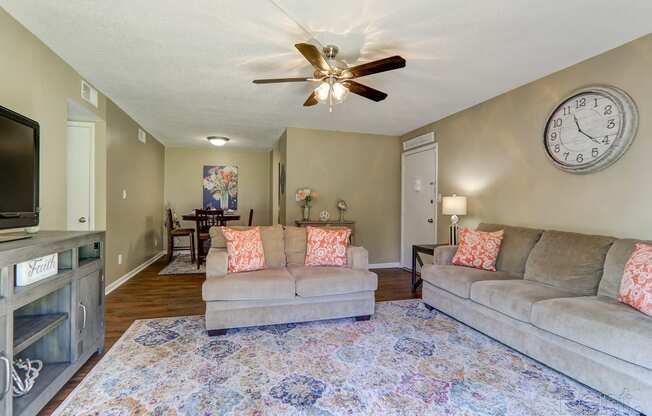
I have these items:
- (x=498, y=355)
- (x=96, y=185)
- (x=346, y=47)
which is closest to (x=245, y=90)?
(x=346, y=47)

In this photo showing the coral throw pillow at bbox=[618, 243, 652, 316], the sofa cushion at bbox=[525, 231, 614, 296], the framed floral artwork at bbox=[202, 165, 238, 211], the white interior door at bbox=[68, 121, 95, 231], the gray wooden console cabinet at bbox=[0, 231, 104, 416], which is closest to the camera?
the gray wooden console cabinet at bbox=[0, 231, 104, 416]

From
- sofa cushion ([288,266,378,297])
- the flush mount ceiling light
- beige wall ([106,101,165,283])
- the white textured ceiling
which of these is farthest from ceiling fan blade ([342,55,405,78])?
the flush mount ceiling light

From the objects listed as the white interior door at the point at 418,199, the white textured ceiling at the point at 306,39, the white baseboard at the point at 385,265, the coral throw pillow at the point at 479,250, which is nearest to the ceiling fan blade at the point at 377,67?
the white textured ceiling at the point at 306,39

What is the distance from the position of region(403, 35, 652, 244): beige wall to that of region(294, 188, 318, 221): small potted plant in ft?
6.52

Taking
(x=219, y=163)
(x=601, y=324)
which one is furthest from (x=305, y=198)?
(x=601, y=324)

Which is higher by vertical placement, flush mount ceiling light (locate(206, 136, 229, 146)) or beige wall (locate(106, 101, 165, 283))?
flush mount ceiling light (locate(206, 136, 229, 146))

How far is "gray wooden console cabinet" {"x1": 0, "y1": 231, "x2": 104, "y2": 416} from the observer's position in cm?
139

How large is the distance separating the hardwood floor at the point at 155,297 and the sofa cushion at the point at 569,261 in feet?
4.73

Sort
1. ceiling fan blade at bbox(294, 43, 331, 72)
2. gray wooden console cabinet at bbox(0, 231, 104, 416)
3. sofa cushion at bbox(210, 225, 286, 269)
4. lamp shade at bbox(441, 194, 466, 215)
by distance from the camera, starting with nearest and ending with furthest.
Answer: gray wooden console cabinet at bbox(0, 231, 104, 416) → ceiling fan blade at bbox(294, 43, 331, 72) → sofa cushion at bbox(210, 225, 286, 269) → lamp shade at bbox(441, 194, 466, 215)

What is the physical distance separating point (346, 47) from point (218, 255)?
211 cm

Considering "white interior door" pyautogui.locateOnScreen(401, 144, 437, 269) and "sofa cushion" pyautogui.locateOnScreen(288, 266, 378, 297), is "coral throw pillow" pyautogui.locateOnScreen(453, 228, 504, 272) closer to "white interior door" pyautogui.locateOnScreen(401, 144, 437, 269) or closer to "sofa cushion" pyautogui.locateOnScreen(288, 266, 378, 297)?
"sofa cushion" pyautogui.locateOnScreen(288, 266, 378, 297)

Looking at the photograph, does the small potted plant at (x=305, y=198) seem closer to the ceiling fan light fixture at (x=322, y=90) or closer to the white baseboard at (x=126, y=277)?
the ceiling fan light fixture at (x=322, y=90)

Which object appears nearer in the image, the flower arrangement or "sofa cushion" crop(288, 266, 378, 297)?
"sofa cushion" crop(288, 266, 378, 297)

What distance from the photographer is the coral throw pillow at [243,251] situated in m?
2.95
